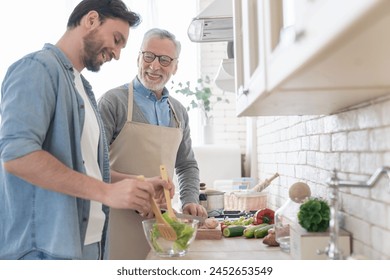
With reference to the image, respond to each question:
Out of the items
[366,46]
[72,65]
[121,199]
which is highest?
[72,65]

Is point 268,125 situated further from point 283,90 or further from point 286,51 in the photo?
point 286,51

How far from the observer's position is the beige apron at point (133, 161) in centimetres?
186

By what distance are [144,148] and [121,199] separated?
2.50 ft

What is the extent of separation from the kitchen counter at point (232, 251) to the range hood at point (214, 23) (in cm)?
103

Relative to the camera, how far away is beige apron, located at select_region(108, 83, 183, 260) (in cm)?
186

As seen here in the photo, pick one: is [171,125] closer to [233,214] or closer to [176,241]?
[233,214]

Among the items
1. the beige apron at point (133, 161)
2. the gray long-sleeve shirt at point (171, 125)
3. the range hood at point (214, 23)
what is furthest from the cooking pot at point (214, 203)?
the range hood at point (214, 23)

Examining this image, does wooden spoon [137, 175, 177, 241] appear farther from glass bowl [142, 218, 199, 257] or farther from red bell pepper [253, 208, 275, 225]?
red bell pepper [253, 208, 275, 225]

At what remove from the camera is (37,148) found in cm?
110

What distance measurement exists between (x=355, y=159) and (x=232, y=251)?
0.46 metres

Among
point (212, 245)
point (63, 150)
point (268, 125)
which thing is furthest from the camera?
point (268, 125)

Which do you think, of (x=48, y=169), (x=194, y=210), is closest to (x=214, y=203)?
(x=194, y=210)

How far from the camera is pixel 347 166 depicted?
3.86ft
